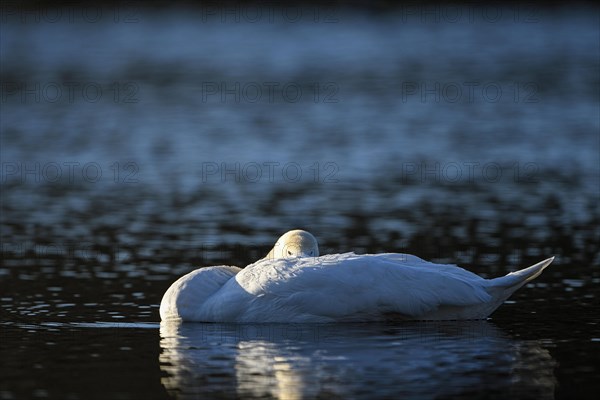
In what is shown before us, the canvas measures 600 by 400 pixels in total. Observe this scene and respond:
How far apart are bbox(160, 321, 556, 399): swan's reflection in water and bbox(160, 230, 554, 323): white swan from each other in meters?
0.12

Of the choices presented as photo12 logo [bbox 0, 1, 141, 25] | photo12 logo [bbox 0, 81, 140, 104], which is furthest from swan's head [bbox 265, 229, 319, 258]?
photo12 logo [bbox 0, 1, 141, 25]

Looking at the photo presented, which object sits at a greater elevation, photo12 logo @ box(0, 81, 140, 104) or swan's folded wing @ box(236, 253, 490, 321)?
photo12 logo @ box(0, 81, 140, 104)

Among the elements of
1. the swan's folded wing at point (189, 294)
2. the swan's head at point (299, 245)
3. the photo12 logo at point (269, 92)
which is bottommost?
the swan's folded wing at point (189, 294)

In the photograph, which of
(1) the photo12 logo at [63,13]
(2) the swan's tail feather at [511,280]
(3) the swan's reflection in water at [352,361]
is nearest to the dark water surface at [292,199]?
(3) the swan's reflection in water at [352,361]

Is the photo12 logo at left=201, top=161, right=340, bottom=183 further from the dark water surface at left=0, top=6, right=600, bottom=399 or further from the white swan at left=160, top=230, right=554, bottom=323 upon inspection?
the white swan at left=160, top=230, right=554, bottom=323

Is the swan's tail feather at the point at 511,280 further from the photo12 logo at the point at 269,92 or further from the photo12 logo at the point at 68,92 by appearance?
the photo12 logo at the point at 68,92

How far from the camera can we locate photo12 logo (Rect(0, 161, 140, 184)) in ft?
75.9

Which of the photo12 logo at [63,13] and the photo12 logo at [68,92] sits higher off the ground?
the photo12 logo at [63,13]

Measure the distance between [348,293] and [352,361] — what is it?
1.62m

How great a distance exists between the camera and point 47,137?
Result: 28.7 meters

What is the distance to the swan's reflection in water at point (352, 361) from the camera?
9.67 metres

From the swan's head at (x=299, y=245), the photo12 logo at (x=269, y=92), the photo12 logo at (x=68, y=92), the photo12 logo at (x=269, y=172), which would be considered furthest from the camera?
the photo12 logo at (x=68, y=92)

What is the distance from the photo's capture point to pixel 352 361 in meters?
10.6

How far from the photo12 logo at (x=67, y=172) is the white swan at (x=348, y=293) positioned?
1055cm
